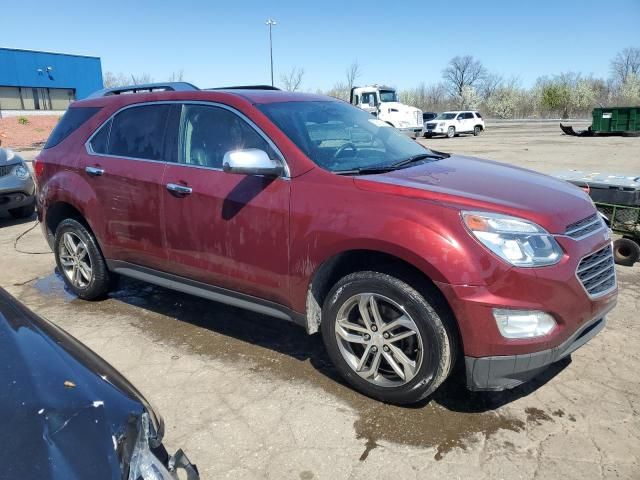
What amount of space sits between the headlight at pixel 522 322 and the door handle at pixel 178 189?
2203 millimetres

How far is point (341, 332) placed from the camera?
3066mm

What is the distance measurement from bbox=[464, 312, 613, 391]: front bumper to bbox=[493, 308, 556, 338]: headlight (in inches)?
4.5

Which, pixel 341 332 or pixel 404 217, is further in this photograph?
pixel 341 332

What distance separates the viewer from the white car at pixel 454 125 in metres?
34.4

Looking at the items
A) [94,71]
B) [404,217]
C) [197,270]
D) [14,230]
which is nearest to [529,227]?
[404,217]

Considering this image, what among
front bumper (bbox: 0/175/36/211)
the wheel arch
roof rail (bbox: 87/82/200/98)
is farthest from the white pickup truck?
the wheel arch

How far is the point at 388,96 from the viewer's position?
3030 centimetres

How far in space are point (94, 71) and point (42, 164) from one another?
210ft

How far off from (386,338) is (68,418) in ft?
5.96

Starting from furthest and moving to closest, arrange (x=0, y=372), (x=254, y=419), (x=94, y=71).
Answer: (x=94, y=71), (x=254, y=419), (x=0, y=372)

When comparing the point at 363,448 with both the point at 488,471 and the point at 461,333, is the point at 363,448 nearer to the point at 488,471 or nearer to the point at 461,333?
the point at 488,471

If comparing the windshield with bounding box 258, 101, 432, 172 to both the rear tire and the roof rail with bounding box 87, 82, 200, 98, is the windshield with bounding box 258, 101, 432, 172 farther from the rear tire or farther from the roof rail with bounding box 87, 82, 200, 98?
the rear tire

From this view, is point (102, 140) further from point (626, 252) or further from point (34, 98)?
point (34, 98)

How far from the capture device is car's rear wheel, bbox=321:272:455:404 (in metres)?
2.72
